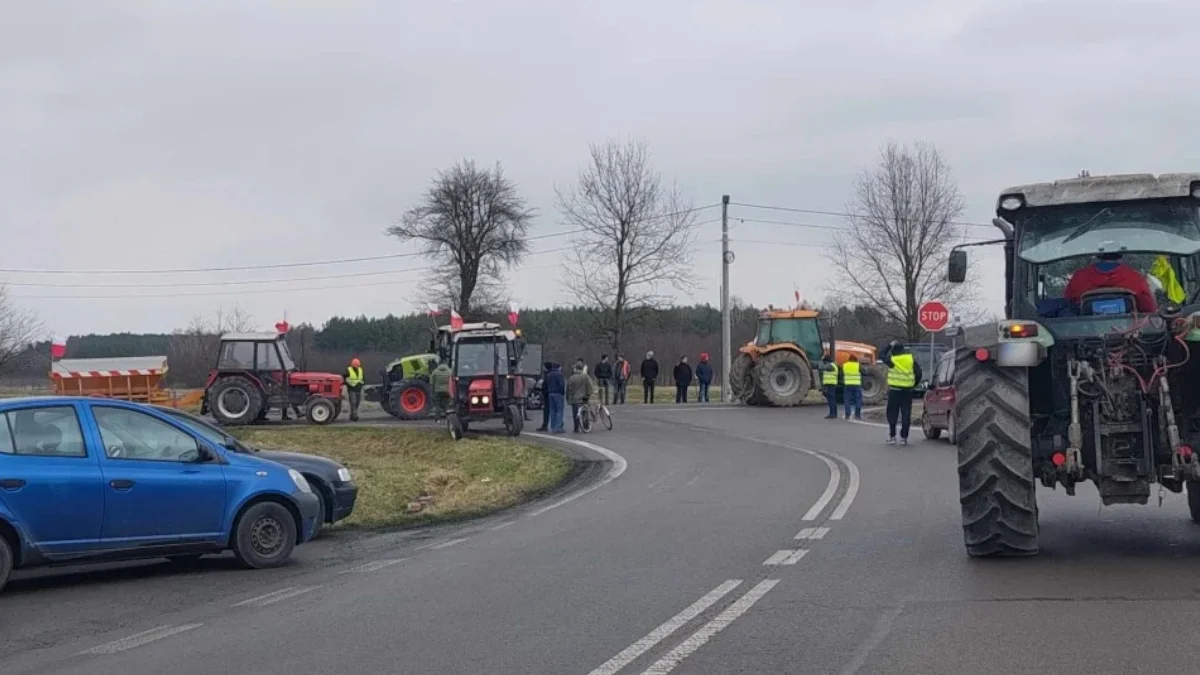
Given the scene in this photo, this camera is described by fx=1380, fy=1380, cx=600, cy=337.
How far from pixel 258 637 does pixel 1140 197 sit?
7.76 metres

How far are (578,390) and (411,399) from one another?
22.5 feet

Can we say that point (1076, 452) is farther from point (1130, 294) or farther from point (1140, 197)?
point (1140, 197)

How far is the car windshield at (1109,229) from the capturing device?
37.2ft

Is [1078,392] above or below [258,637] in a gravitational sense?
above

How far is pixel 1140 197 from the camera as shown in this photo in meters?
11.4

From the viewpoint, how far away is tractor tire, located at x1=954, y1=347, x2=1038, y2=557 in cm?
1061

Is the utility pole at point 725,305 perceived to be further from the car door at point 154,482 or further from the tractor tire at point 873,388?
the car door at point 154,482

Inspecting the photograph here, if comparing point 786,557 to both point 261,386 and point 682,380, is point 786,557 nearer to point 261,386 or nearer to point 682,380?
point 261,386

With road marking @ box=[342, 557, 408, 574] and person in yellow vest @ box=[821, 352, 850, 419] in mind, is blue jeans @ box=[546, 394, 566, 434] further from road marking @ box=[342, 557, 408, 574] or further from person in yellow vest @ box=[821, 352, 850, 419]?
road marking @ box=[342, 557, 408, 574]

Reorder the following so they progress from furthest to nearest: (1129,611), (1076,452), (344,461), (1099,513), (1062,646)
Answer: (344,461), (1099,513), (1076,452), (1129,611), (1062,646)

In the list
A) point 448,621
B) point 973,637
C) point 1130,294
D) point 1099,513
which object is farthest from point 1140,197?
point 448,621

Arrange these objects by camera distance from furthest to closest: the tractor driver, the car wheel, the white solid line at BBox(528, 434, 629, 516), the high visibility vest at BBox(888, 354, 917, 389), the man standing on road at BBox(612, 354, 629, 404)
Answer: the man standing on road at BBox(612, 354, 629, 404)
the high visibility vest at BBox(888, 354, 917, 389)
the white solid line at BBox(528, 434, 629, 516)
the car wheel
the tractor driver

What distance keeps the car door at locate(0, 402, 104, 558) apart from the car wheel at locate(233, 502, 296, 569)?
132 centimetres

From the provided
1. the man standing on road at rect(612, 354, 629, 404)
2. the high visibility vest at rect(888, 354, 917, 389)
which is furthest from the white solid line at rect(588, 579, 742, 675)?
the man standing on road at rect(612, 354, 629, 404)
